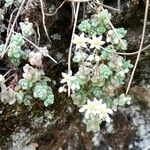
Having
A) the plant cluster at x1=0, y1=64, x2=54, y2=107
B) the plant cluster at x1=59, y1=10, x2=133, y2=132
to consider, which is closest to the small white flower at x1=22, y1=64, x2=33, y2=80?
the plant cluster at x1=0, y1=64, x2=54, y2=107

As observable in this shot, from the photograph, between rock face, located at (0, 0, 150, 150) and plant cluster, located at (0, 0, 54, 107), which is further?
rock face, located at (0, 0, 150, 150)

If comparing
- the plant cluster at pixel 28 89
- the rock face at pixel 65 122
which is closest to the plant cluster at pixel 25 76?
A: the plant cluster at pixel 28 89

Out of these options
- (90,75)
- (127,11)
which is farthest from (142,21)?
(90,75)

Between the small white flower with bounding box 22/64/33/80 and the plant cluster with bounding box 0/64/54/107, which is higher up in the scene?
the small white flower with bounding box 22/64/33/80

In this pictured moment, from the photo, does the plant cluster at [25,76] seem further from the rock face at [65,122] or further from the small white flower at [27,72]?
the rock face at [65,122]

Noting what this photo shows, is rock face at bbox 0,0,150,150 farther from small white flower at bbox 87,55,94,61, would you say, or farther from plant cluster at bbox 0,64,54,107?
small white flower at bbox 87,55,94,61
